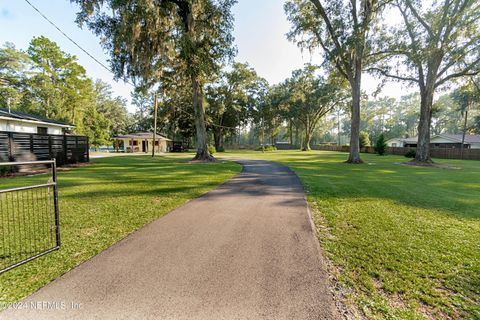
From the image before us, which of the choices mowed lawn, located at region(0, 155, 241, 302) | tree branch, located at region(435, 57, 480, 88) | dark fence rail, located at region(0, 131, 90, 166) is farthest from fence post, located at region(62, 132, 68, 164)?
tree branch, located at region(435, 57, 480, 88)

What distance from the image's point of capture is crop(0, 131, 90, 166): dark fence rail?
9648 millimetres

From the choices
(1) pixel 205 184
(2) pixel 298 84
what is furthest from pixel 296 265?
(2) pixel 298 84

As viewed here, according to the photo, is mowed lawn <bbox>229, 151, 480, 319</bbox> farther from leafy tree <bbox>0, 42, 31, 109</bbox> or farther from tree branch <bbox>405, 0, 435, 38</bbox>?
leafy tree <bbox>0, 42, 31, 109</bbox>

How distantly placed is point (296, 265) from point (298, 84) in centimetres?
4012

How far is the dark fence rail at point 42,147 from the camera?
Answer: 9.65 metres

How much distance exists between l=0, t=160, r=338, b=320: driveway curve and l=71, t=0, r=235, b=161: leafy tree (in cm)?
1227

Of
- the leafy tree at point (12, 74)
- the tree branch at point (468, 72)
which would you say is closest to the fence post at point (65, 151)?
the leafy tree at point (12, 74)

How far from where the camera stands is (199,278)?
2236 mm

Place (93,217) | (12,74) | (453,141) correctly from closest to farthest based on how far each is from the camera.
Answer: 1. (93,217)
2. (12,74)
3. (453,141)

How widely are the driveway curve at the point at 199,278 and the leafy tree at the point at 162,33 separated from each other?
12.3 metres

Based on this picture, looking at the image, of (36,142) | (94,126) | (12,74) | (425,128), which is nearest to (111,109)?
(94,126)

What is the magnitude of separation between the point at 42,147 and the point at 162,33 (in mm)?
9709

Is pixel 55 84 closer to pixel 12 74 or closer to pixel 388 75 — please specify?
pixel 12 74

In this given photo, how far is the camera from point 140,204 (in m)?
5.01
